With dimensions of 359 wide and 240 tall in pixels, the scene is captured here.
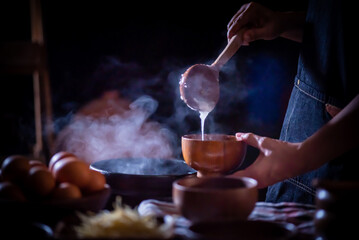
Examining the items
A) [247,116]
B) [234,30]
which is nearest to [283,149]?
[234,30]

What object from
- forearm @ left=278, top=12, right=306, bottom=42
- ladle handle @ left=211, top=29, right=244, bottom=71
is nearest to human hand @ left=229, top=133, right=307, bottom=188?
ladle handle @ left=211, top=29, right=244, bottom=71

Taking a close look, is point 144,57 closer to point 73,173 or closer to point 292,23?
point 292,23

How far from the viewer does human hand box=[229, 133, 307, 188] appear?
1.45m

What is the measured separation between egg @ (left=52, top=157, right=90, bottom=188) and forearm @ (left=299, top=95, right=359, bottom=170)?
0.78 meters

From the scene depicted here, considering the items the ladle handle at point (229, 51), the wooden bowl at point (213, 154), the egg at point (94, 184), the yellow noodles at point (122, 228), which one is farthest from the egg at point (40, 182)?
the ladle handle at point (229, 51)

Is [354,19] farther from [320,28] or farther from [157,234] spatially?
[157,234]

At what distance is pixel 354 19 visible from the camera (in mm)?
1616

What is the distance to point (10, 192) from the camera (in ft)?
3.59

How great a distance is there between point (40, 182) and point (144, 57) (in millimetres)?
2803

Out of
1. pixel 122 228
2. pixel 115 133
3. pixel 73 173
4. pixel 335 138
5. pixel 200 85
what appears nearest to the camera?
pixel 122 228

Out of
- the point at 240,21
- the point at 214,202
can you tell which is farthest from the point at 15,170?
the point at 240,21

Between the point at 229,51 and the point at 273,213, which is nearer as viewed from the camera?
the point at 273,213

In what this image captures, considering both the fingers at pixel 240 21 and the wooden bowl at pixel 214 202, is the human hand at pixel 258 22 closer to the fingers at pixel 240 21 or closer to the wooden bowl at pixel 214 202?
the fingers at pixel 240 21

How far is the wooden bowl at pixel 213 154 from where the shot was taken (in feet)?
4.79
